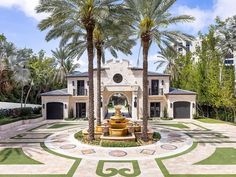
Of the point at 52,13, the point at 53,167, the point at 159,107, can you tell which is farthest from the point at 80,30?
the point at 159,107

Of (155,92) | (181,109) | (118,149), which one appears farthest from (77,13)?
(181,109)

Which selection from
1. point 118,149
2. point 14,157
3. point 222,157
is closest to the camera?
point 14,157

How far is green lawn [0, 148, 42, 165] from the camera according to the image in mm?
13274

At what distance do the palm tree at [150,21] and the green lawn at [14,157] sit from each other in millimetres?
8314

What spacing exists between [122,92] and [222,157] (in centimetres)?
2341

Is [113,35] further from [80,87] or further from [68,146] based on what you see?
[80,87]

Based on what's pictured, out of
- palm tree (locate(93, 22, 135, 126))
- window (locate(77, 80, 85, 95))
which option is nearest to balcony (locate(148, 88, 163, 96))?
window (locate(77, 80, 85, 95))

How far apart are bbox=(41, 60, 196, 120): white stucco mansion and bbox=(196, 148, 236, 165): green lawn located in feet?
64.4

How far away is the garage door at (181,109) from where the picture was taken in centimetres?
3656

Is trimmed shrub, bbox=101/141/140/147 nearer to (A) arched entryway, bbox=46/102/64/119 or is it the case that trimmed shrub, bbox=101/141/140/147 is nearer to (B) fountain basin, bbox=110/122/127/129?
(B) fountain basin, bbox=110/122/127/129

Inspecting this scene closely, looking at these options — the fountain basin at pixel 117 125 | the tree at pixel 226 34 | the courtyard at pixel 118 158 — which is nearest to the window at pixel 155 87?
the tree at pixel 226 34

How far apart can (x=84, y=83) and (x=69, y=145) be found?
807 inches

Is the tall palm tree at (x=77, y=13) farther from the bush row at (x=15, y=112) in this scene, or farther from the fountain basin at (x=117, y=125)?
the bush row at (x=15, y=112)

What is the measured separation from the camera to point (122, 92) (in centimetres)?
3691
